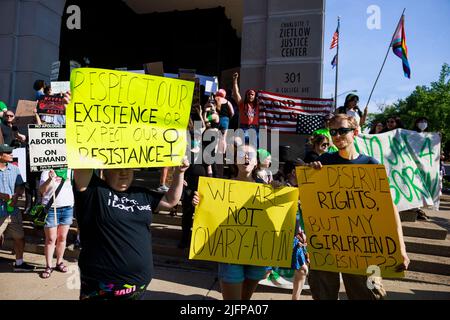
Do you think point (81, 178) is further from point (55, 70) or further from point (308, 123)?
point (55, 70)

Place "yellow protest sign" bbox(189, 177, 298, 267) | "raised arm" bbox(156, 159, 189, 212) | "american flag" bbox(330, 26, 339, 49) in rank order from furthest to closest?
1. "american flag" bbox(330, 26, 339, 49)
2. "yellow protest sign" bbox(189, 177, 298, 267)
3. "raised arm" bbox(156, 159, 189, 212)

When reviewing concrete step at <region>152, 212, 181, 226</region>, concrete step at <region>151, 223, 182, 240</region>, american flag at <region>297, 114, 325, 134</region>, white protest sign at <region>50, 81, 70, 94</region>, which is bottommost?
concrete step at <region>151, 223, 182, 240</region>

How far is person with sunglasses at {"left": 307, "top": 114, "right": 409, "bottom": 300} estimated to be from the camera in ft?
7.91

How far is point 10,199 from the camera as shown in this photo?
4.23 meters

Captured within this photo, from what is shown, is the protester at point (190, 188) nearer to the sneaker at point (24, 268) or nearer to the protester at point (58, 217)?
the protester at point (58, 217)

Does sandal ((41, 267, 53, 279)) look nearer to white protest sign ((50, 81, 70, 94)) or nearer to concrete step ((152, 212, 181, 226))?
concrete step ((152, 212, 181, 226))

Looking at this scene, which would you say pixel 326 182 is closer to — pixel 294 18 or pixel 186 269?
pixel 186 269

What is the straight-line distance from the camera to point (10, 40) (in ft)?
30.3

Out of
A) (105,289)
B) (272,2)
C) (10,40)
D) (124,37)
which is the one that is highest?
(124,37)

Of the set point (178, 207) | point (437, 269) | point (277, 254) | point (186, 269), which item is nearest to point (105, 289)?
point (277, 254)

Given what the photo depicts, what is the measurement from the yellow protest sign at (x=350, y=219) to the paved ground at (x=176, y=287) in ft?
4.98

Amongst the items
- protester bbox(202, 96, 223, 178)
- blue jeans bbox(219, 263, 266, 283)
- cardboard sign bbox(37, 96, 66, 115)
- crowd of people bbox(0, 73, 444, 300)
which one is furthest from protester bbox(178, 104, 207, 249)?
cardboard sign bbox(37, 96, 66, 115)

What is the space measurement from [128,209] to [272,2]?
25.7 ft

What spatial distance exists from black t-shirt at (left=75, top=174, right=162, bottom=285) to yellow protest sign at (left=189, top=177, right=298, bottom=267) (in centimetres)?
71
